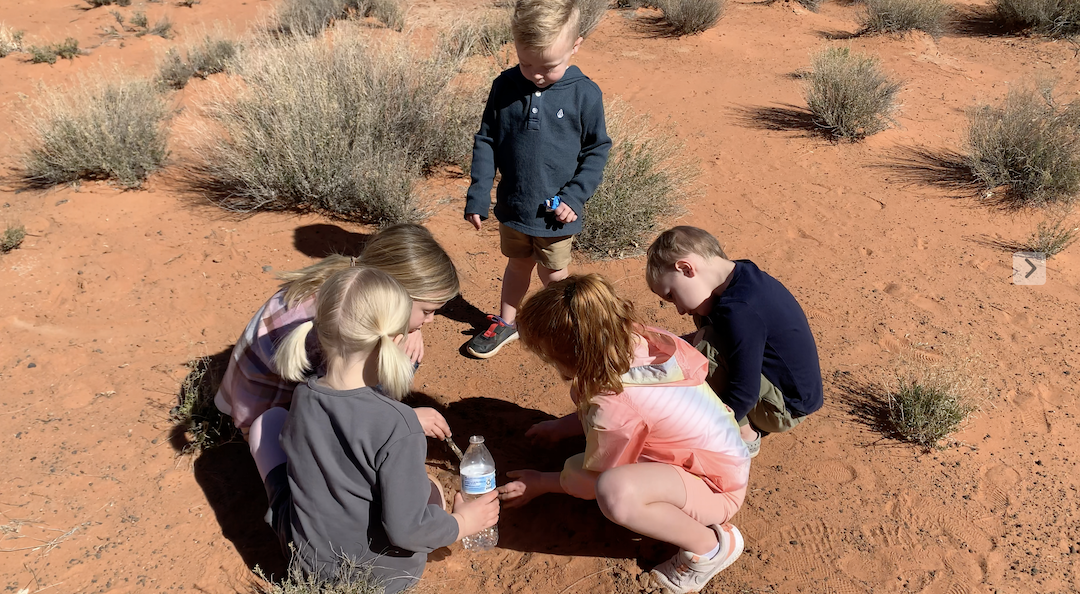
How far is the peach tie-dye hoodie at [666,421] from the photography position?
2.02 m

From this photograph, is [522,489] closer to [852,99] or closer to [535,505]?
[535,505]

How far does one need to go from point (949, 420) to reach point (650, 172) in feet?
7.63

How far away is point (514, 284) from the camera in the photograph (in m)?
3.36

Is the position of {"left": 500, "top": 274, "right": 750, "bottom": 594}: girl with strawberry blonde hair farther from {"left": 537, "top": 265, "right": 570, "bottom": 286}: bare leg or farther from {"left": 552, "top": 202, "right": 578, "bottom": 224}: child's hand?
{"left": 537, "top": 265, "right": 570, "bottom": 286}: bare leg

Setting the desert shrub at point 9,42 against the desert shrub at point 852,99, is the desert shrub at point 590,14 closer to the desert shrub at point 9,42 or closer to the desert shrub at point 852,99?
the desert shrub at point 852,99

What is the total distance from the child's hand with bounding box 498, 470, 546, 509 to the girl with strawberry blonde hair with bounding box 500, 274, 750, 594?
0.77 ft

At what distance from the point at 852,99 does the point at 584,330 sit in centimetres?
458

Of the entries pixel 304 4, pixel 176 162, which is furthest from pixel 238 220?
pixel 304 4

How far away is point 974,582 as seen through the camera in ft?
7.66

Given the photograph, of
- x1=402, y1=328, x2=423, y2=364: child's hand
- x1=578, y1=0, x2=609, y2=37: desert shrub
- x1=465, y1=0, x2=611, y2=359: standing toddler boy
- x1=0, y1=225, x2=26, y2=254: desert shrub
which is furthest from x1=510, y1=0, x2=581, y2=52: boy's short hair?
x1=578, y1=0, x2=609, y2=37: desert shrub

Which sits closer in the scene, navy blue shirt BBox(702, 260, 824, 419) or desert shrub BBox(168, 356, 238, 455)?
navy blue shirt BBox(702, 260, 824, 419)

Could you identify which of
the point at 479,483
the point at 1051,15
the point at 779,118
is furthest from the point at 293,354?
the point at 1051,15

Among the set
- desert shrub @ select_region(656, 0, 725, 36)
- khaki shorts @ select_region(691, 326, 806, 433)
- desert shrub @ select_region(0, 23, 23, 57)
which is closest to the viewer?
khaki shorts @ select_region(691, 326, 806, 433)

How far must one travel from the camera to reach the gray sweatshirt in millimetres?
1790
